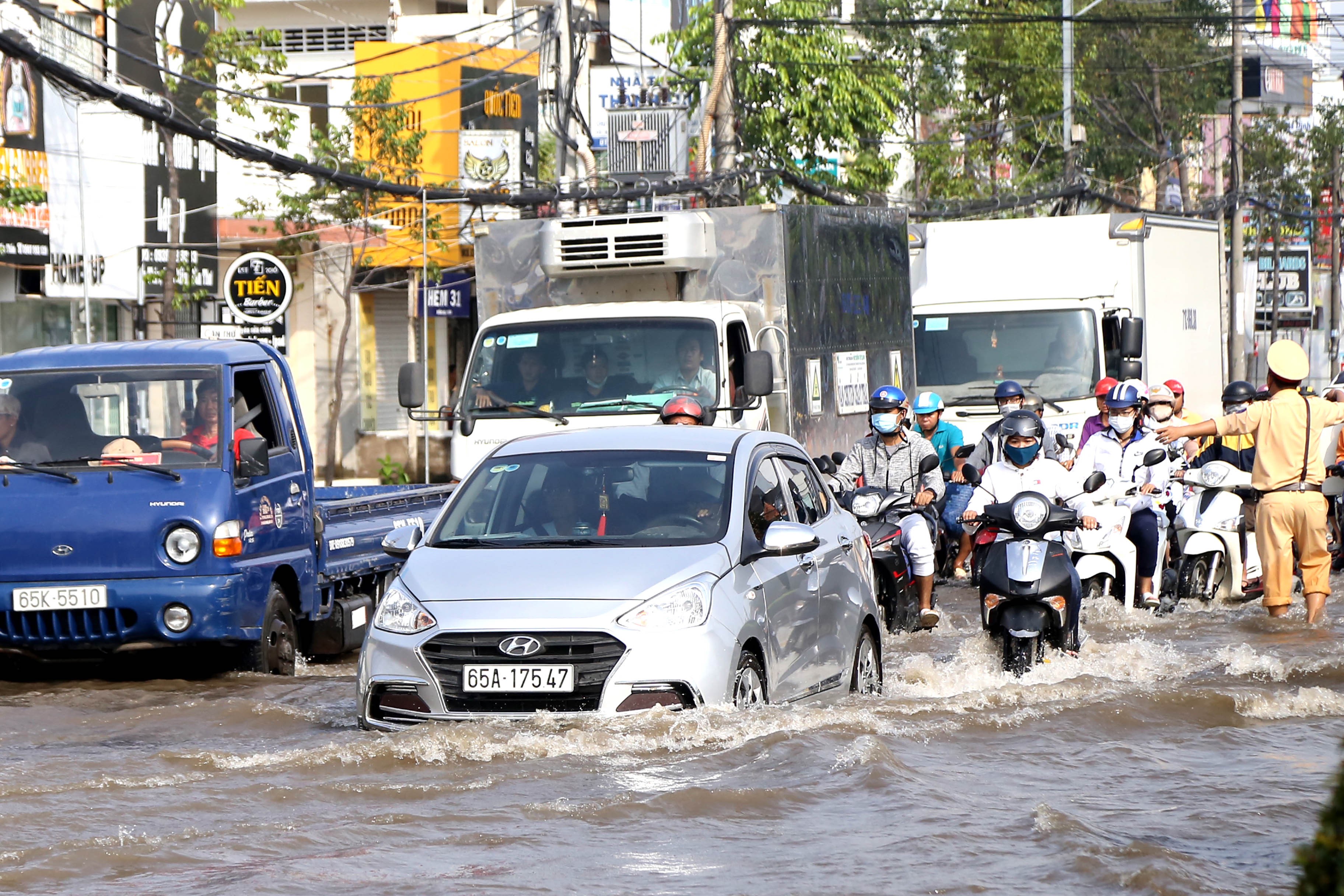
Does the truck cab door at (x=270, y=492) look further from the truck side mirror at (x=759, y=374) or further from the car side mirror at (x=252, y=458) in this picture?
the truck side mirror at (x=759, y=374)

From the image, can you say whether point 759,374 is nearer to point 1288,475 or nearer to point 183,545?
point 1288,475

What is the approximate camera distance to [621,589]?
24.5ft

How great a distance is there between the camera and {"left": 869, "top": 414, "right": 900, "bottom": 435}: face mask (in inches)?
511

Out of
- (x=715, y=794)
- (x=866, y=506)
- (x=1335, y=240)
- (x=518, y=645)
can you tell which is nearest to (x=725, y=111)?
(x=866, y=506)

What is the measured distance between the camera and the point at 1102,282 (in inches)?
754

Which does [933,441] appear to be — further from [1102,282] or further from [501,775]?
[501,775]

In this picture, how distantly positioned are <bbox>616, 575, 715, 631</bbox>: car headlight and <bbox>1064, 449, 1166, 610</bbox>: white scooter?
5230mm

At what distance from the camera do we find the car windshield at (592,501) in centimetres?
811

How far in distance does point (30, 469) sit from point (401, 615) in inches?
150

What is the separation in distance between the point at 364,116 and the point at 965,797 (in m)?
24.5

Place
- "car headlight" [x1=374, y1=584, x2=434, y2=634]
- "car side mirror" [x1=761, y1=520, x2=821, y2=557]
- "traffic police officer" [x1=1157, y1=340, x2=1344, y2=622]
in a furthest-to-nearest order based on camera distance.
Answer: "traffic police officer" [x1=1157, y1=340, x2=1344, y2=622], "car side mirror" [x1=761, y1=520, x2=821, y2=557], "car headlight" [x1=374, y1=584, x2=434, y2=634]

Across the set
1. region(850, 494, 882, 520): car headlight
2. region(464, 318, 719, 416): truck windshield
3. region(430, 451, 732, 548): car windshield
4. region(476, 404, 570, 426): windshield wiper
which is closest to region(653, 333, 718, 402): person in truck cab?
region(464, 318, 719, 416): truck windshield

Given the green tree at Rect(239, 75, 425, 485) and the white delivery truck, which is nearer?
the white delivery truck

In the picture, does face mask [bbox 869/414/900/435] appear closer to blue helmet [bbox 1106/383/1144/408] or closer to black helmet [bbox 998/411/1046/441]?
blue helmet [bbox 1106/383/1144/408]
